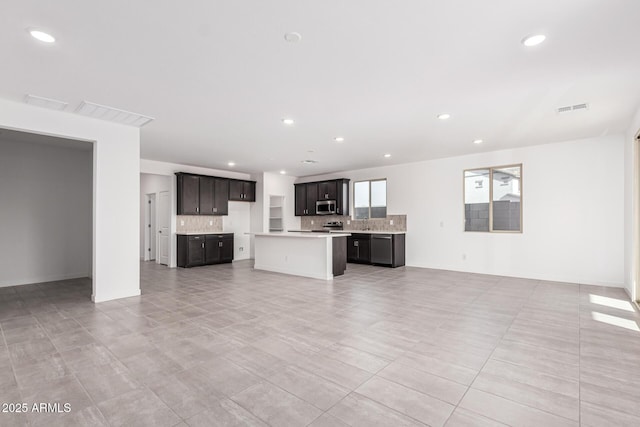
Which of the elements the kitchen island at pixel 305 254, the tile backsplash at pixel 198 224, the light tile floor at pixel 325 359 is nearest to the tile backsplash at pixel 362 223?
the kitchen island at pixel 305 254

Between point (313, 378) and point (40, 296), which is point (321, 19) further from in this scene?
point (40, 296)

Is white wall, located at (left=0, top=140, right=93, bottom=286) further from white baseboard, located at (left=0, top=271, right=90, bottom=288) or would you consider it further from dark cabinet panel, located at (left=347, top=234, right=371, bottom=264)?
dark cabinet panel, located at (left=347, top=234, right=371, bottom=264)

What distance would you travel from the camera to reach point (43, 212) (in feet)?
20.1

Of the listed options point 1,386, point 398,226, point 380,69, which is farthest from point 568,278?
point 1,386

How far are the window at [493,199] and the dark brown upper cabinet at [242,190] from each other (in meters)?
6.07

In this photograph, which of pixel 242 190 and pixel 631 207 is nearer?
pixel 631 207

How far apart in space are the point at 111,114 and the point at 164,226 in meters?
4.99

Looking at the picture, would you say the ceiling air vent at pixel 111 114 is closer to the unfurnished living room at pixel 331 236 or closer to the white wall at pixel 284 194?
the unfurnished living room at pixel 331 236

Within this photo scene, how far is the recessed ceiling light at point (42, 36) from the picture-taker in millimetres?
2395

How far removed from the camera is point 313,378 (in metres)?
2.34

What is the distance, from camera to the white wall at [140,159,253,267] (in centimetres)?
791

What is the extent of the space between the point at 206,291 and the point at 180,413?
11.3 ft

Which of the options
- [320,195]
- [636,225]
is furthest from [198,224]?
[636,225]

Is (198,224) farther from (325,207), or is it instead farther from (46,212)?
(325,207)
